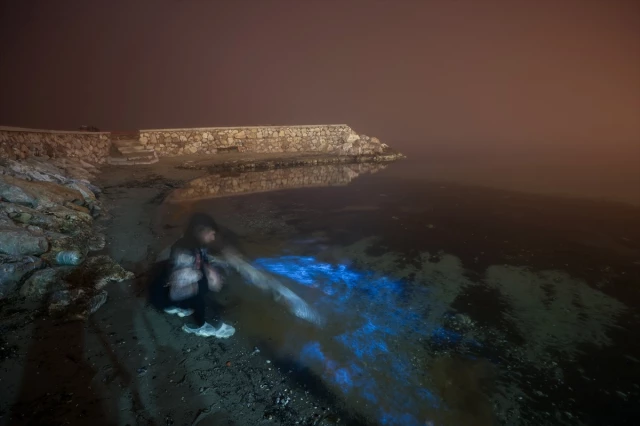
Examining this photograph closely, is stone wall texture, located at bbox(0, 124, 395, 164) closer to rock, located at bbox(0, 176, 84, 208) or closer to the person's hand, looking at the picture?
rock, located at bbox(0, 176, 84, 208)

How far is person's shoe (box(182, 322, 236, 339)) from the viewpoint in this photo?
418cm

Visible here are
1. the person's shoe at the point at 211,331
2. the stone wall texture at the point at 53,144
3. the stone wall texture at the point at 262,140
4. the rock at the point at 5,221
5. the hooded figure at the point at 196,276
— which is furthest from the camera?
the stone wall texture at the point at 262,140

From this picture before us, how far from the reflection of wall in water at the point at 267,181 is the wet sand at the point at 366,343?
360 cm

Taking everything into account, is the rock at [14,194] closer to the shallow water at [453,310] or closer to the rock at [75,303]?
the shallow water at [453,310]

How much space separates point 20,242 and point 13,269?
22.3 inches

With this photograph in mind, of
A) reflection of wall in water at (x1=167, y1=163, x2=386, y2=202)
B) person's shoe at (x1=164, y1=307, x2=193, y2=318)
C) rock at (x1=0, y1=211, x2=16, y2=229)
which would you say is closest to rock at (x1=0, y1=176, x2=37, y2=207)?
rock at (x1=0, y1=211, x2=16, y2=229)

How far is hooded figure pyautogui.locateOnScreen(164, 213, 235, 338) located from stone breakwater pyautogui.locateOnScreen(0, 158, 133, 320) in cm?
94

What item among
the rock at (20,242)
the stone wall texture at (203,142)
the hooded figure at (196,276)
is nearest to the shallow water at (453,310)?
the hooded figure at (196,276)

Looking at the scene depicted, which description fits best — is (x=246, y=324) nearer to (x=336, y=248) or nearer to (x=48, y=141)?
(x=336, y=248)

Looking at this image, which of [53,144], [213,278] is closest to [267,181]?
[53,144]

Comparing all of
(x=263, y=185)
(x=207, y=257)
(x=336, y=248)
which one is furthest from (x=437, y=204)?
(x=207, y=257)

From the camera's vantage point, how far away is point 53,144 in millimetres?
12234

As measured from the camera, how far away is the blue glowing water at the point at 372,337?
3.43 metres

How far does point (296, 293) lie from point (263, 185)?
867 cm
